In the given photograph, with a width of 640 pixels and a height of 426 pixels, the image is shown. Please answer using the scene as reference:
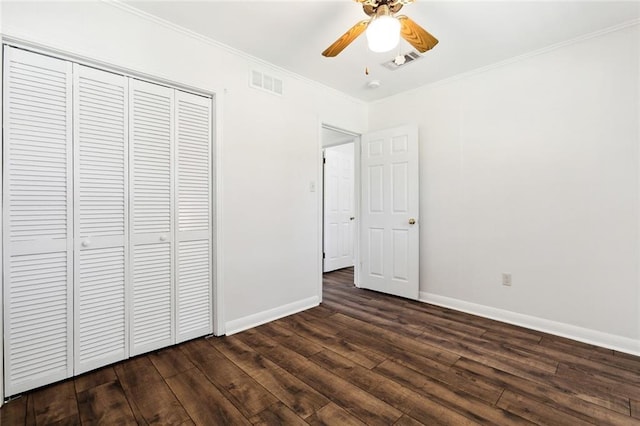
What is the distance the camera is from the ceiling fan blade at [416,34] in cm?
180

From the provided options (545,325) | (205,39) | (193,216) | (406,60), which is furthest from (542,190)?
(205,39)

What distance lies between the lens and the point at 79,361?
6.53ft

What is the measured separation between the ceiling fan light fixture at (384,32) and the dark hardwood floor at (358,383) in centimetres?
204

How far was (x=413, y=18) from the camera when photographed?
7.29ft

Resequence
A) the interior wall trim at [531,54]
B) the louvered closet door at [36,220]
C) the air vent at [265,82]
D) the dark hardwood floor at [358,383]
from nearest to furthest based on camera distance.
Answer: the dark hardwood floor at [358,383] → the louvered closet door at [36,220] → the interior wall trim at [531,54] → the air vent at [265,82]

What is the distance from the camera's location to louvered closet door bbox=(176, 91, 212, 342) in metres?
2.44

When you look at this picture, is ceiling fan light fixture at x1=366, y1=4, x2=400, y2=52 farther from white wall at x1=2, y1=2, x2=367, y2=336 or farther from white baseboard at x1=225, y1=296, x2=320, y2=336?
white baseboard at x1=225, y1=296, x2=320, y2=336

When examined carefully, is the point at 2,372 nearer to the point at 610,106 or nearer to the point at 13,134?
the point at 13,134

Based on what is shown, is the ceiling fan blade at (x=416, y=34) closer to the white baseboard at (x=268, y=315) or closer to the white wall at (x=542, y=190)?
the white wall at (x=542, y=190)

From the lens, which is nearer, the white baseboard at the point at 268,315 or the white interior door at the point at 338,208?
the white baseboard at the point at 268,315

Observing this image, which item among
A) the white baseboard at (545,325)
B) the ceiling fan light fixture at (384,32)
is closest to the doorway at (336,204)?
the white baseboard at (545,325)

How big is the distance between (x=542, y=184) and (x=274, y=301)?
2.73 metres

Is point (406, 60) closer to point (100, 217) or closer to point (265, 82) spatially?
point (265, 82)

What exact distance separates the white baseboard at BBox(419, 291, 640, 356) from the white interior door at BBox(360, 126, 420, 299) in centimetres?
40
